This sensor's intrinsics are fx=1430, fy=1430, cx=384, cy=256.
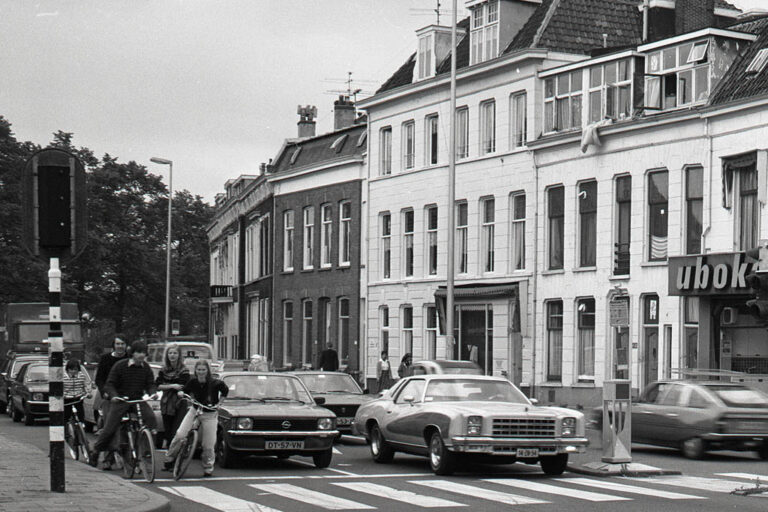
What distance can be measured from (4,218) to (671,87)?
38.0 m

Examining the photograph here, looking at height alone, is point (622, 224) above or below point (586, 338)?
above

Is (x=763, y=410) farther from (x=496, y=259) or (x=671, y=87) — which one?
(x=496, y=259)

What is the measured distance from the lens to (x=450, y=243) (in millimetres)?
38406

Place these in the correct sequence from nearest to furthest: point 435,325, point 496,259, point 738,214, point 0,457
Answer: point 0,457 < point 738,214 < point 496,259 < point 435,325

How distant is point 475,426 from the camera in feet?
63.9

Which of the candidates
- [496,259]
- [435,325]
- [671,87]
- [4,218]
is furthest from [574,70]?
[4,218]

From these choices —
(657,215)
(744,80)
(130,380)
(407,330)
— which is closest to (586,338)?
(657,215)

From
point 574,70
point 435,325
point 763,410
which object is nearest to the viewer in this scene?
point 763,410

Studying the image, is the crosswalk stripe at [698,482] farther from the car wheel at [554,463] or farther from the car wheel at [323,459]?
the car wheel at [323,459]

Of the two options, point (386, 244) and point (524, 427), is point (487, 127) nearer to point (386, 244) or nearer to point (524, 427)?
point (386, 244)

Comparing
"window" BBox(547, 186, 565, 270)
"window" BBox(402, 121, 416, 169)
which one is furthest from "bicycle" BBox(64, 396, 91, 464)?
"window" BBox(402, 121, 416, 169)

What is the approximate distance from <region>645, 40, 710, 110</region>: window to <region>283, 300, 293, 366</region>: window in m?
26.8

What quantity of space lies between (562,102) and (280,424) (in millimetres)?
22440

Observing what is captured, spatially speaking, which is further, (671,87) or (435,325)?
(435,325)
